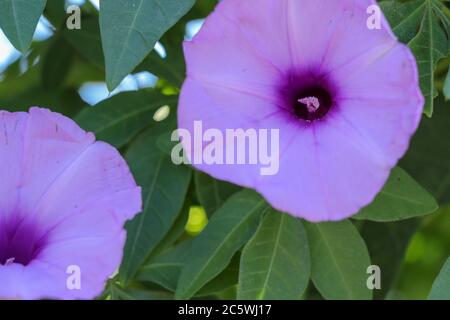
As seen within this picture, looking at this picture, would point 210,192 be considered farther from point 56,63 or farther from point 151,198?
point 56,63

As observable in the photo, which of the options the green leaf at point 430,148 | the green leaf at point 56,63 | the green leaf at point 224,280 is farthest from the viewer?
the green leaf at point 56,63

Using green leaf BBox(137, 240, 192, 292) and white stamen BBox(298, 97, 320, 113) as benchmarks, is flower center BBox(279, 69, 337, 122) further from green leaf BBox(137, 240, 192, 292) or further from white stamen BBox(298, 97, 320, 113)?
green leaf BBox(137, 240, 192, 292)

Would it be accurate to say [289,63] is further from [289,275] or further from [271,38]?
[289,275]

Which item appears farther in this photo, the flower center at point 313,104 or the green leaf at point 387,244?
the green leaf at point 387,244

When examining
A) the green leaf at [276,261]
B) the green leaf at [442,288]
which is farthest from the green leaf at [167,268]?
the green leaf at [442,288]

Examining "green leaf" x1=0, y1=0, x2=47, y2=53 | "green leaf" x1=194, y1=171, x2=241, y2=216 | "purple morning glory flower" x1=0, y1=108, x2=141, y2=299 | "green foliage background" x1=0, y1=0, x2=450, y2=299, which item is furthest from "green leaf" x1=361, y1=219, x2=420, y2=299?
"green leaf" x1=0, y1=0, x2=47, y2=53

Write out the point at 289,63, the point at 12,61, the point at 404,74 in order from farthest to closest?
the point at 12,61 → the point at 289,63 → the point at 404,74

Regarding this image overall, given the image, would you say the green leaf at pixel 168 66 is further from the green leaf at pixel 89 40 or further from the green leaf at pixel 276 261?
the green leaf at pixel 276 261
